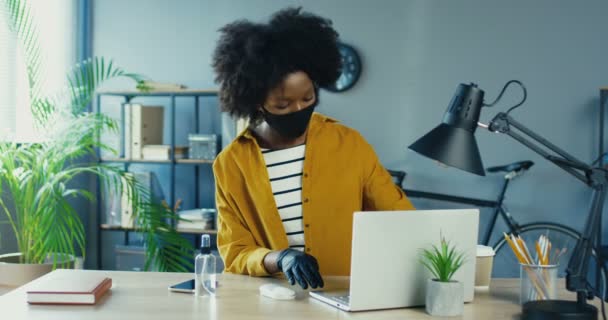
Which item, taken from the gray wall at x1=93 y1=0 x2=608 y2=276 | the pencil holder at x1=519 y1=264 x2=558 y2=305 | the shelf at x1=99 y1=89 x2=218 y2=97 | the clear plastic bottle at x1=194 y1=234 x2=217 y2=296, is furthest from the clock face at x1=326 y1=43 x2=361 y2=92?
the pencil holder at x1=519 y1=264 x2=558 y2=305

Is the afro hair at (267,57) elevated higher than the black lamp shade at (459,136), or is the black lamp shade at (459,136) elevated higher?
the afro hair at (267,57)

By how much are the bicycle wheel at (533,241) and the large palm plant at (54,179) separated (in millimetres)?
1826

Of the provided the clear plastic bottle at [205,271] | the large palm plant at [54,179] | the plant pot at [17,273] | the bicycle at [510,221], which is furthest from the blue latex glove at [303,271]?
the bicycle at [510,221]

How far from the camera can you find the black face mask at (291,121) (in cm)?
211

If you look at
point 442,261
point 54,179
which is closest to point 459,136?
point 442,261

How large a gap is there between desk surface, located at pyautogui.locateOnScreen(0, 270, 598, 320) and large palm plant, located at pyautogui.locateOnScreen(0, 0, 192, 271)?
74.9 inches

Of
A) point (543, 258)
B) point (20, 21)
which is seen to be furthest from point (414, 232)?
point (20, 21)

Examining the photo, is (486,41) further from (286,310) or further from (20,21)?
(286,310)

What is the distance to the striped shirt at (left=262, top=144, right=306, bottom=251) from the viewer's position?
84.6 inches

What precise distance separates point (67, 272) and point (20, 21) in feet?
7.48

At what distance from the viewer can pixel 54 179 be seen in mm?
3721

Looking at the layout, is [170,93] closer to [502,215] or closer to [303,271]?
[502,215]

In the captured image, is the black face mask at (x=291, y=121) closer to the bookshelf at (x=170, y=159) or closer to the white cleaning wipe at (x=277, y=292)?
the white cleaning wipe at (x=277, y=292)

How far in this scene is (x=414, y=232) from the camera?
161 cm
